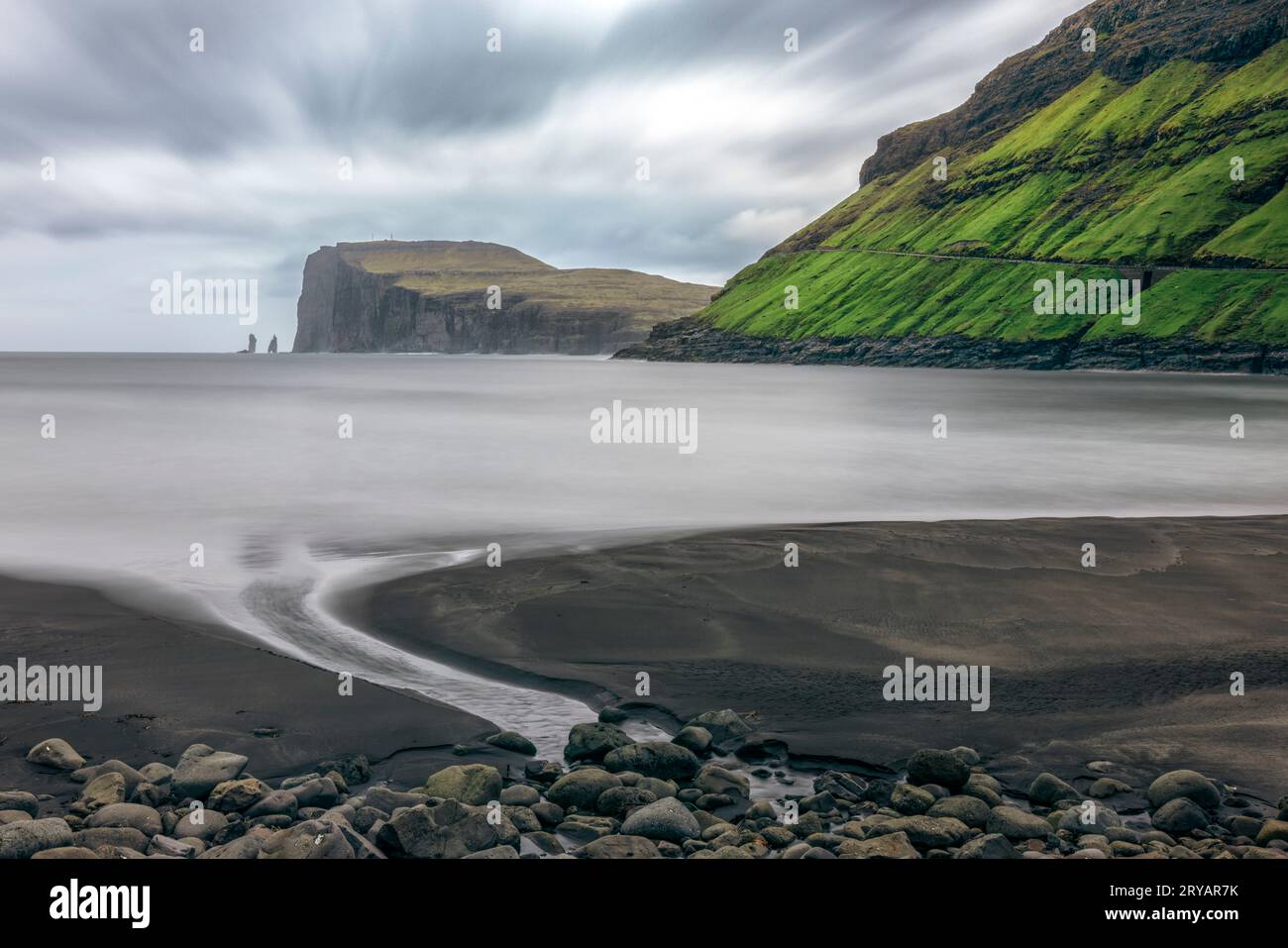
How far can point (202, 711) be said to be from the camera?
1127 cm

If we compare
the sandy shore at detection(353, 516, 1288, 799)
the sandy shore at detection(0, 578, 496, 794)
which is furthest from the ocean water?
the sandy shore at detection(353, 516, 1288, 799)

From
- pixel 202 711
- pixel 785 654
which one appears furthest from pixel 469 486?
pixel 202 711

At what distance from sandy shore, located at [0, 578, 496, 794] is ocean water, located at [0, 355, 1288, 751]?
2.78 ft

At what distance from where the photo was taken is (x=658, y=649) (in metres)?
13.8

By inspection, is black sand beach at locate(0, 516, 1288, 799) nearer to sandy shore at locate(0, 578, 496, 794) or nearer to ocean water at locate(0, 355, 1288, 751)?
sandy shore at locate(0, 578, 496, 794)

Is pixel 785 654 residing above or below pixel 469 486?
below

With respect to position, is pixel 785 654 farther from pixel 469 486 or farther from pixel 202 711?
pixel 469 486

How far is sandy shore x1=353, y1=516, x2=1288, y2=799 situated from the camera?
1079 cm

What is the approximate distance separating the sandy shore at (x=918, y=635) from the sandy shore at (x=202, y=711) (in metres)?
2.07

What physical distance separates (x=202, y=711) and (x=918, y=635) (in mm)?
9731

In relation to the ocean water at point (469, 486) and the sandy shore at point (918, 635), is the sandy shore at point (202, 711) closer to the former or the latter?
the ocean water at point (469, 486)

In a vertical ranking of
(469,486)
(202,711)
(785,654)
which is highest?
(469,486)

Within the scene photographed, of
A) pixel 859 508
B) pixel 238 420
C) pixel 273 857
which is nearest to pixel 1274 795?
pixel 273 857
